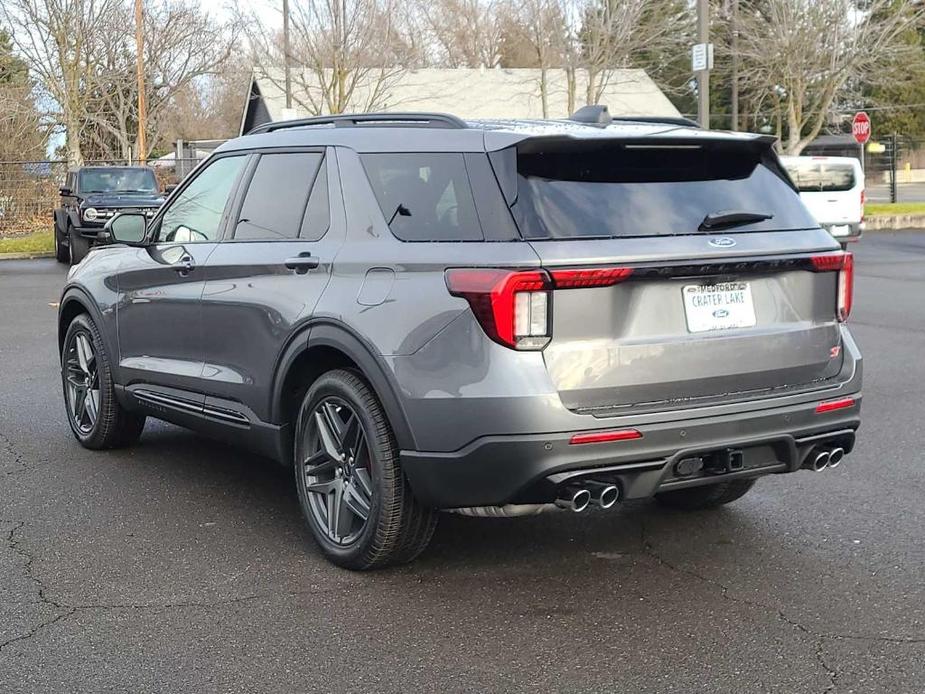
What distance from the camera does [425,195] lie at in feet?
14.5

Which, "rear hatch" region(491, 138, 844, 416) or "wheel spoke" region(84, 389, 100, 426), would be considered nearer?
"rear hatch" region(491, 138, 844, 416)

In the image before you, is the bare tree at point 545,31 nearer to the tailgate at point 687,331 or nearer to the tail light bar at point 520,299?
the tailgate at point 687,331

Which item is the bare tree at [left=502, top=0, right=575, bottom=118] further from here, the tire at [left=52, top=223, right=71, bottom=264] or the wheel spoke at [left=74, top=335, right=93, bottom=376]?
the wheel spoke at [left=74, top=335, right=93, bottom=376]

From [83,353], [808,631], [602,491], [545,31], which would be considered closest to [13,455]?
[83,353]

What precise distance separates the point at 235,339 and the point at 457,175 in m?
1.48

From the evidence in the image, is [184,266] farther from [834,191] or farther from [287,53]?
[287,53]

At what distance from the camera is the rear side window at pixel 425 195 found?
4223mm

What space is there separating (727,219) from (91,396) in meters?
3.95

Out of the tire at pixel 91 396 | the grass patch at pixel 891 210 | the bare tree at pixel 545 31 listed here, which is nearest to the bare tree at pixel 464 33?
the bare tree at pixel 545 31

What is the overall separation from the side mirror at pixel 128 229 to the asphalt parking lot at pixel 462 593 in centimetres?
122

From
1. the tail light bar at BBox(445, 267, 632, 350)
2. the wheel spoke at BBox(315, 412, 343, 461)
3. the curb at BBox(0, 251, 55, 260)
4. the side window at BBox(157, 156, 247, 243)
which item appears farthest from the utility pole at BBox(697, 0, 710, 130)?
the tail light bar at BBox(445, 267, 632, 350)

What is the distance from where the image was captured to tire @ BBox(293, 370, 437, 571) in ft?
14.3

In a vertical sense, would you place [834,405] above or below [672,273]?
below

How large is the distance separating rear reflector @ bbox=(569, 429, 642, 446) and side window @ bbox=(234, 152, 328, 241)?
146cm
